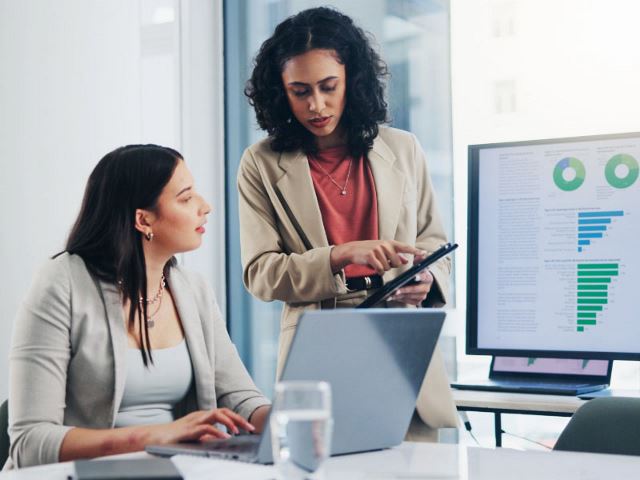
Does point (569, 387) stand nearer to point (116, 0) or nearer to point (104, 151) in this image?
point (104, 151)

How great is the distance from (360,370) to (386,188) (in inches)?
39.9

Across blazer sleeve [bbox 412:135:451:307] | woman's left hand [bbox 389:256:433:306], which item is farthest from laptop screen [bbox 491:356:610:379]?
woman's left hand [bbox 389:256:433:306]

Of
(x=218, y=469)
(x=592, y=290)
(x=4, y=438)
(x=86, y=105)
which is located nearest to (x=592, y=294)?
(x=592, y=290)

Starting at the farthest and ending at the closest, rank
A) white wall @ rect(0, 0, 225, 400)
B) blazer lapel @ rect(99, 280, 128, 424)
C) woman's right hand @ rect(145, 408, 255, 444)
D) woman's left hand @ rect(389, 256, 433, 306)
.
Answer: white wall @ rect(0, 0, 225, 400)
woman's left hand @ rect(389, 256, 433, 306)
blazer lapel @ rect(99, 280, 128, 424)
woman's right hand @ rect(145, 408, 255, 444)

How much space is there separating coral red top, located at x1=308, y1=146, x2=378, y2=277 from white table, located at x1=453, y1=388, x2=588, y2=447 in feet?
1.53

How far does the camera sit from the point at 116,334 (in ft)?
6.13

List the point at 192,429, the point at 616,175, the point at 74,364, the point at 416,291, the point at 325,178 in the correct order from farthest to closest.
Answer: the point at 616,175 → the point at 325,178 → the point at 416,291 → the point at 74,364 → the point at 192,429

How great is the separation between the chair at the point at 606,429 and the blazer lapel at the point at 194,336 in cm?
74

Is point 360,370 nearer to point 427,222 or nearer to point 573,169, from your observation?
point 427,222

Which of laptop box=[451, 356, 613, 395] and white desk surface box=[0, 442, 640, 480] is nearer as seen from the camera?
white desk surface box=[0, 442, 640, 480]

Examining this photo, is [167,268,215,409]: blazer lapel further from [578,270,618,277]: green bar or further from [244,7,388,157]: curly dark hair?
[578,270,618,277]: green bar

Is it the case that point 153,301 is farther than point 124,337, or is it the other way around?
→ point 153,301

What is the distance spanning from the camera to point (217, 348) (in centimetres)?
211

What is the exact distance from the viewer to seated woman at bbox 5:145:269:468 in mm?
1719
